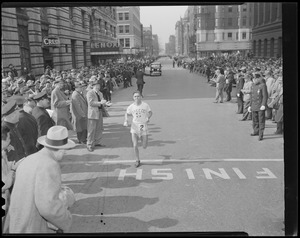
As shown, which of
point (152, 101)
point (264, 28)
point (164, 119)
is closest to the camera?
point (164, 119)

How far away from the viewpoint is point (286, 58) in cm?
266

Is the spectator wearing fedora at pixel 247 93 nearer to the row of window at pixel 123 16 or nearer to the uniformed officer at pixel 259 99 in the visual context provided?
the uniformed officer at pixel 259 99

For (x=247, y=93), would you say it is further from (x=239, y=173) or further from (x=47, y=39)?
(x=47, y=39)

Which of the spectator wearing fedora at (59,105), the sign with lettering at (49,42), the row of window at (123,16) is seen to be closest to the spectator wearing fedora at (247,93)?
the spectator wearing fedora at (59,105)

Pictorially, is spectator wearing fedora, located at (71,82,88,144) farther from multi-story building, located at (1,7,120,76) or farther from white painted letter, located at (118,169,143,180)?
multi-story building, located at (1,7,120,76)

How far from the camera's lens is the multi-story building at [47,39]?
17453 millimetres

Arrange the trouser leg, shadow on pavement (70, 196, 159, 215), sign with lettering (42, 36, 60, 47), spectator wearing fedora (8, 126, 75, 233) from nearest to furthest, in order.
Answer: spectator wearing fedora (8, 126, 75, 233) < shadow on pavement (70, 196, 159, 215) < the trouser leg < sign with lettering (42, 36, 60, 47)

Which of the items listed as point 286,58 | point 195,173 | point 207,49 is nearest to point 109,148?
point 195,173

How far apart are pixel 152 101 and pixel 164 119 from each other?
18.4 ft

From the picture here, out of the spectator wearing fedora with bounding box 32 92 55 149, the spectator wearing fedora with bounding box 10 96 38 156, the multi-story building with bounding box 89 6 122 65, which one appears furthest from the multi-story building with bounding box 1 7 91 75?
the spectator wearing fedora with bounding box 10 96 38 156

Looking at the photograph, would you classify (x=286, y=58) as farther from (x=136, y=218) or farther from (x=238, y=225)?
(x=136, y=218)

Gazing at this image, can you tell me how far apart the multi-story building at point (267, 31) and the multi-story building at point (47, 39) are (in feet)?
71.9

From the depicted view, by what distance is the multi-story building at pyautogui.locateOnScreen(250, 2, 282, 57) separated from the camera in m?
44.0

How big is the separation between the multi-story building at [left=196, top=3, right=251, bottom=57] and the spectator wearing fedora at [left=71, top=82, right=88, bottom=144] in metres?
84.0
